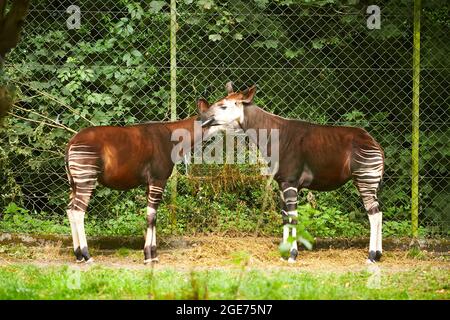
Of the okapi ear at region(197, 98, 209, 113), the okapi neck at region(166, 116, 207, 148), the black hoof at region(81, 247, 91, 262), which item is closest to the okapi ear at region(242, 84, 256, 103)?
the okapi ear at region(197, 98, 209, 113)

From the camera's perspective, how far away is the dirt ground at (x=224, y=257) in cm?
712

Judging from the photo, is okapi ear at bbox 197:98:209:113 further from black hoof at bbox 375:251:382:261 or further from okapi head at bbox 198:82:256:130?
black hoof at bbox 375:251:382:261

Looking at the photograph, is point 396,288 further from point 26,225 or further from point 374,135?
point 26,225

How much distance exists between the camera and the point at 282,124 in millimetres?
7680

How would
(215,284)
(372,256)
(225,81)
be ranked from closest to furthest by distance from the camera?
(215,284)
(372,256)
(225,81)

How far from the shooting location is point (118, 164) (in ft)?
23.9

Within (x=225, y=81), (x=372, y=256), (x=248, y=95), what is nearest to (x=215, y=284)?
(x=372, y=256)

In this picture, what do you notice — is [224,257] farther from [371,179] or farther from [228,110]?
[371,179]

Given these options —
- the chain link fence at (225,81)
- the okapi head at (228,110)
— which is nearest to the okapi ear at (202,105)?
the okapi head at (228,110)

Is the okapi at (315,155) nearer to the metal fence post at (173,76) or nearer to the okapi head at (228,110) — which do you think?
the okapi head at (228,110)

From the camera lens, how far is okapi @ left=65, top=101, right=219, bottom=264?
7.17 meters

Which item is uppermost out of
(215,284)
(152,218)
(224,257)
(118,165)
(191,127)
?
(191,127)

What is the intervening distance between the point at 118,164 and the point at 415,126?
3.10 metres

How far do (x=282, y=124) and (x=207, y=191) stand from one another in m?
1.19
